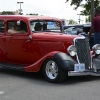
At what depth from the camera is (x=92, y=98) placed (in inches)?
225

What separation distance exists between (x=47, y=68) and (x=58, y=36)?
934 mm

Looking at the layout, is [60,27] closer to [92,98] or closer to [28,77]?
[28,77]

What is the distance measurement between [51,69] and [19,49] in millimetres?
1479

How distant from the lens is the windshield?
8.37m

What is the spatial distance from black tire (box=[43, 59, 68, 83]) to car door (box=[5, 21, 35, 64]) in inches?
31.0

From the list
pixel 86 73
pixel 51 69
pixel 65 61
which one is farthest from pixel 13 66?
pixel 86 73

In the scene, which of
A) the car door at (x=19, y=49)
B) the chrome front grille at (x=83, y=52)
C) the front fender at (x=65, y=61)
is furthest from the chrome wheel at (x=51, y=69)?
the car door at (x=19, y=49)

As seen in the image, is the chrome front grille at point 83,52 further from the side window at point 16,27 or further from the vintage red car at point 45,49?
the side window at point 16,27

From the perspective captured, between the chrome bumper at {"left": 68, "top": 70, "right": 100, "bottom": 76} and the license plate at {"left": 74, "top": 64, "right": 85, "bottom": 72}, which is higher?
the license plate at {"left": 74, "top": 64, "right": 85, "bottom": 72}

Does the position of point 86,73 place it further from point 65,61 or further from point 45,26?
point 45,26

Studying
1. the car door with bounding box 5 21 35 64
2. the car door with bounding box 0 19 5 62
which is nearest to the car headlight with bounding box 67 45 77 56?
the car door with bounding box 5 21 35 64

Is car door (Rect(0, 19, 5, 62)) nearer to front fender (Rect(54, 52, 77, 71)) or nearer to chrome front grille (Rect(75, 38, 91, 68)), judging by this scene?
front fender (Rect(54, 52, 77, 71))

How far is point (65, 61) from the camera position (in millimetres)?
6930

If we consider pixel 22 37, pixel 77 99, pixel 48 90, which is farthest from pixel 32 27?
pixel 77 99
